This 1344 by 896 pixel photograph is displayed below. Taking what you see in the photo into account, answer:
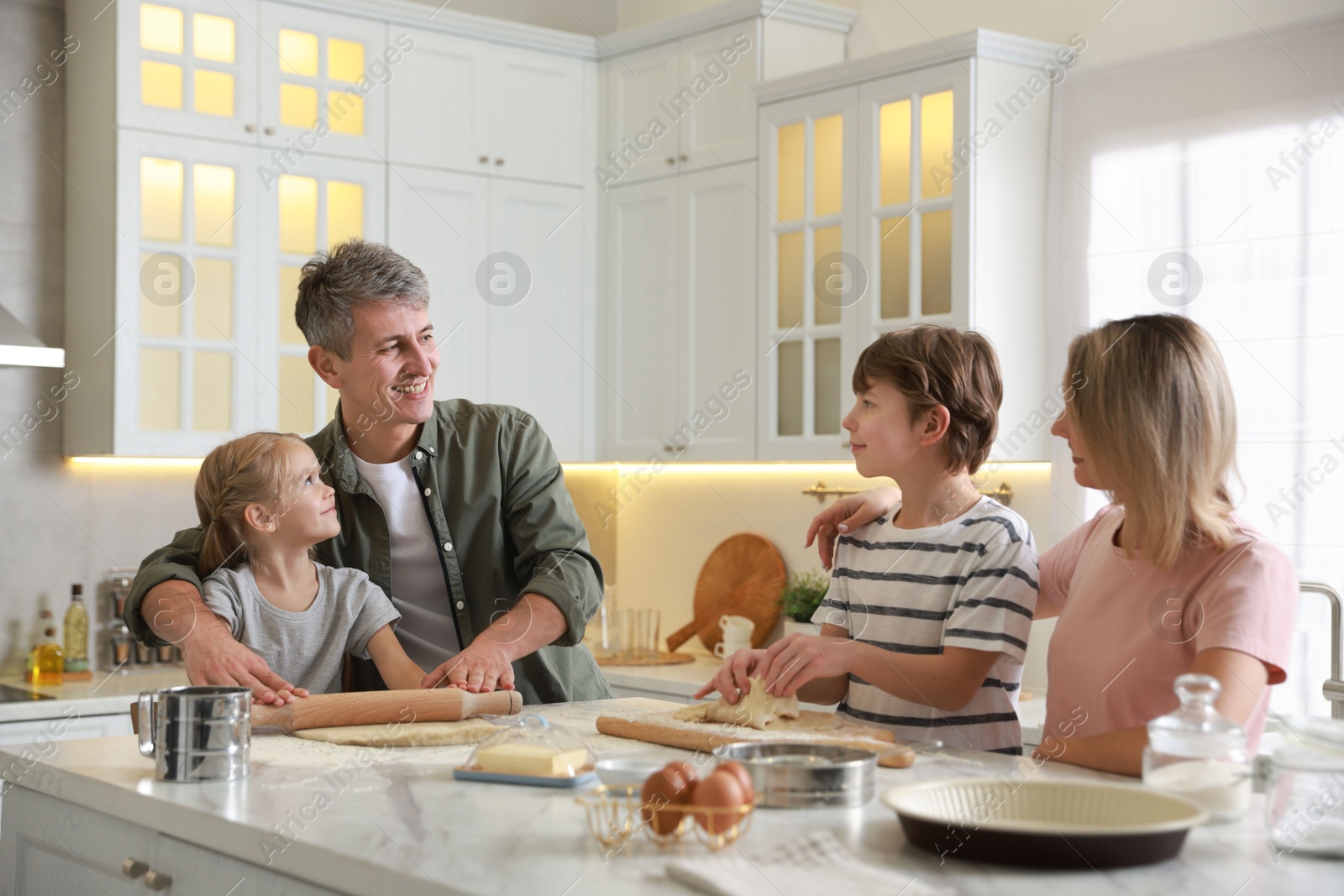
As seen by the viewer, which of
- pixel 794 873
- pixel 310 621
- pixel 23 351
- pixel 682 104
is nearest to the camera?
pixel 794 873

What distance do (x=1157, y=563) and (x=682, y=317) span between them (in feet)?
8.16

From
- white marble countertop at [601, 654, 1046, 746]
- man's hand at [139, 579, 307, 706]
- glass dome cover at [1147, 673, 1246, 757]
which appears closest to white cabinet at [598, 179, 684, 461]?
white marble countertop at [601, 654, 1046, 746]

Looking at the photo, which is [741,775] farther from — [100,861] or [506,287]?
[506,287]

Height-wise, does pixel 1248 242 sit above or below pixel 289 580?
above

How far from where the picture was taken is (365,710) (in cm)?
165

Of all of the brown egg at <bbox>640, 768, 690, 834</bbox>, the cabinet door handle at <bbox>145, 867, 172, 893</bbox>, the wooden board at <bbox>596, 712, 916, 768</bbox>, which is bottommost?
the cabinet door handle at <bbox>145, 867, 172, 893</bbox>

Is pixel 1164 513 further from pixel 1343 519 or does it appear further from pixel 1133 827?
pixel 1343 519

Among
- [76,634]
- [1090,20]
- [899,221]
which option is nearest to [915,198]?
[899,221]

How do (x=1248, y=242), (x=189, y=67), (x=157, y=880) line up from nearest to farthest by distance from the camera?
(x=157, y=880) < (x=1248, y=242) < (x=189, y=67)

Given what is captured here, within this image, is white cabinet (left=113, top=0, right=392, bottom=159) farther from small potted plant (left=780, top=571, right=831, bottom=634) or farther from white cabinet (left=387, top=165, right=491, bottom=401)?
small potted plant (left=780, top=571, right=831, bottom=634)

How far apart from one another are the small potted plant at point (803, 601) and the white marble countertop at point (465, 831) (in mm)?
1994

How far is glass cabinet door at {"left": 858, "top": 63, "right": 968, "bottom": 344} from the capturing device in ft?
10.5

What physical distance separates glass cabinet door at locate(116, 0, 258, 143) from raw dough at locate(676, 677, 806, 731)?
7.98 ft

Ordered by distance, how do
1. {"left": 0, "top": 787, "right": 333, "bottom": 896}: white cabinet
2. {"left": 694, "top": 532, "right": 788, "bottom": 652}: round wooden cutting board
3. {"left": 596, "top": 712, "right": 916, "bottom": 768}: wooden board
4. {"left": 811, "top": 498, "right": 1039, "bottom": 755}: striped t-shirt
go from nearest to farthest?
{"left": 0, "top": 787, "right": 333, "bottom": 896}: white cabinet, {"left": 596, "top": 712, "right": 916, "bottom": 768}: wooden board, {"left": 811, "top": 498, "right": 1039, "bottom": 755}: striped t-shirt, {"left": 694, "top": 532, "right": 788, "bottom": 652}: round wooden cutting board
